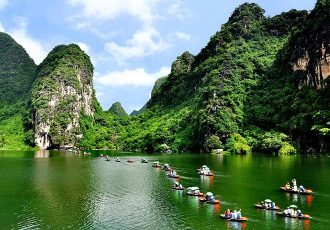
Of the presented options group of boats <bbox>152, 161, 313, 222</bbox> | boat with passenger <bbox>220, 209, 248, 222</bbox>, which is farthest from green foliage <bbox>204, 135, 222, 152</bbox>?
boat with passenger <bbox>220, 209, 248, 222</bbox>

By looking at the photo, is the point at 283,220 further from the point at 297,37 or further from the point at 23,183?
the point at 297,37

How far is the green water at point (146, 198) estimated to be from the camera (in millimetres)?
41219

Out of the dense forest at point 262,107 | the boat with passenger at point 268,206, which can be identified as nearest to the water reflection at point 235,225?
the boat with passenger at point 268,206

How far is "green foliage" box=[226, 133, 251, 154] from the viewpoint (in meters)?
134

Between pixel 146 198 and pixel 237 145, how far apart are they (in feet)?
283

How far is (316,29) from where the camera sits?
15050 cm

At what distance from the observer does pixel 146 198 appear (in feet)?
176

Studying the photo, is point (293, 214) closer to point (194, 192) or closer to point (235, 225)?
point (235, 225)

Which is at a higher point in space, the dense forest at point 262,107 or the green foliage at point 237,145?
the dense forest at point 262,107

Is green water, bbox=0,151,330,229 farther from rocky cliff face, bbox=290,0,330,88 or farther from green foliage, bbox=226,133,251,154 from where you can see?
rocky cliff face, bbox=290,0,330,88

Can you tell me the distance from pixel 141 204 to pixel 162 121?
490 ft

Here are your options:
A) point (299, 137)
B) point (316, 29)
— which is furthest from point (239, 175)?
point (316, 29)

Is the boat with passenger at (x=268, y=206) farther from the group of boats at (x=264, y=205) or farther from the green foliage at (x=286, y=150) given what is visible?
the green foliage at (x=286, y=150)

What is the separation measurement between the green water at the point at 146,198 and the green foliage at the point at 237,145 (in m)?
50.4
